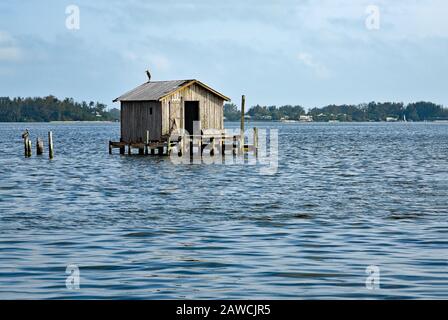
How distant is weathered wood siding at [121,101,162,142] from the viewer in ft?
184

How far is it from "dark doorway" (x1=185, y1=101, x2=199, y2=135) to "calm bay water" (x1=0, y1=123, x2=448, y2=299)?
17757 millimetres

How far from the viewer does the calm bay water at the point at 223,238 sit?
1519 cm

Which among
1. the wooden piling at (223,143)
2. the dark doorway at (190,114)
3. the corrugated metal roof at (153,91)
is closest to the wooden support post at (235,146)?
the wooden piling at (223,143)

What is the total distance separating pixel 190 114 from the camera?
5934 cm

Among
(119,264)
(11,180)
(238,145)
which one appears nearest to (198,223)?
(119,264)

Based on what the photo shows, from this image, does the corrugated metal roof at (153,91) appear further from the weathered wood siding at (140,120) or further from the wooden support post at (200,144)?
the wooden support post at (200,144)

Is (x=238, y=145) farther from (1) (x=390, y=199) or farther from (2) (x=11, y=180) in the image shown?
(1) (x=390, y=199)

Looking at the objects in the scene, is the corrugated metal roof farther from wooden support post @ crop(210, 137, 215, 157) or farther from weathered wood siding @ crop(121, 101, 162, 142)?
wooden support post @ crop(210, 137, 215, 157)

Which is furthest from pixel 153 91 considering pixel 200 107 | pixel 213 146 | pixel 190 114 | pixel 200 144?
pixel 213 146

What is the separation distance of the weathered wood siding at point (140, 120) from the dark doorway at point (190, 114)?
115 inches

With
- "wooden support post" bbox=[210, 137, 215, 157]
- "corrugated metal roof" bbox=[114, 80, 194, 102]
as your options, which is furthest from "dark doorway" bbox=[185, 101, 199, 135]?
"corrugated metal roof" bbox=[114, 80, 194, 102]

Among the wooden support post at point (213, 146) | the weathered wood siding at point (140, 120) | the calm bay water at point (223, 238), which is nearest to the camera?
the calm bay water at point (223, 238)

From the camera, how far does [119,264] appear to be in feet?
56.8
